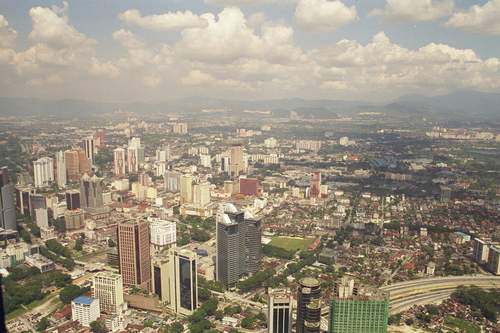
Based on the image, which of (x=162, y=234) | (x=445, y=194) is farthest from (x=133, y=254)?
(x=445, y=194)

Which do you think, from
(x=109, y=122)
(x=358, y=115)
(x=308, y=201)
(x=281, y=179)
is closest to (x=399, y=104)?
(x=358, y=115)

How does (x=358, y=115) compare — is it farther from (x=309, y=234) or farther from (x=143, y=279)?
(x=143, y=279)

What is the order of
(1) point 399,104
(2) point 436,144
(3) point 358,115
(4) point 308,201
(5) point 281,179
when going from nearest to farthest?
(4) point 308,201, (5) point 281,179, (2) point 436,144, (1) point 399,104, (3) point 358,115

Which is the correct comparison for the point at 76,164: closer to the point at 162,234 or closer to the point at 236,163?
the point at 236,163

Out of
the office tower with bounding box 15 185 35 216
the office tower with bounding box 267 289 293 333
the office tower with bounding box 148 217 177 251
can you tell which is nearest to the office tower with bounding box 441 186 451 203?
the office tower with bounding box 148 217 177 251

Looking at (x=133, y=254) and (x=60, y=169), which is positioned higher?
(x=60, y=169)
